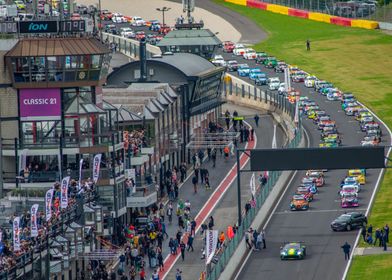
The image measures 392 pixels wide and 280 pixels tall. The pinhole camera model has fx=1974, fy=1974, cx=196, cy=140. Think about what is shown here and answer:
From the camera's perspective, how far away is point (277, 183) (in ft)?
491

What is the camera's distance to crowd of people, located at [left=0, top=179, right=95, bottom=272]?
333 feet

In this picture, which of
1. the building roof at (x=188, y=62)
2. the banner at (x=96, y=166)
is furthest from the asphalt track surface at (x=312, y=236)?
the building roof at (x=188, y=62)

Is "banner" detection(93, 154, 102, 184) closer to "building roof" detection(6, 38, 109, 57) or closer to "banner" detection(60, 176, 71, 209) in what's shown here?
"building roof" detection(6, 38, 109, 57)

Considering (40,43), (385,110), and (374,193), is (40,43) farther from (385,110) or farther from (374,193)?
(385,110)

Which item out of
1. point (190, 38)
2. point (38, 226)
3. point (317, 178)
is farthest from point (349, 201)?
point (190, 38)

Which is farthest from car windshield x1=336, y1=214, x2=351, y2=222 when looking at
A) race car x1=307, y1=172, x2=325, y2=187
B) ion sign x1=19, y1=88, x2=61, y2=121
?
ion sign x1=19, y1=88, x2=61, y2=121

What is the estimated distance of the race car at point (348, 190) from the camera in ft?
479

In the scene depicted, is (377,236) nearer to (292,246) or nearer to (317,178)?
(292,246)

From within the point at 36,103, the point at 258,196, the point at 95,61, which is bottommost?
the point at 258,196

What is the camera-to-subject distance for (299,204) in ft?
472

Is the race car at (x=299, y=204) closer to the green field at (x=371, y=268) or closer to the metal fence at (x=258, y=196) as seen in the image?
the metal fence at (x=258, y=196)

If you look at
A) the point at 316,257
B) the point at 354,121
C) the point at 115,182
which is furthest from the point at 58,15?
the point at 354,121

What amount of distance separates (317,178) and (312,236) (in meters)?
19.9

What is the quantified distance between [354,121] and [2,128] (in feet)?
213
